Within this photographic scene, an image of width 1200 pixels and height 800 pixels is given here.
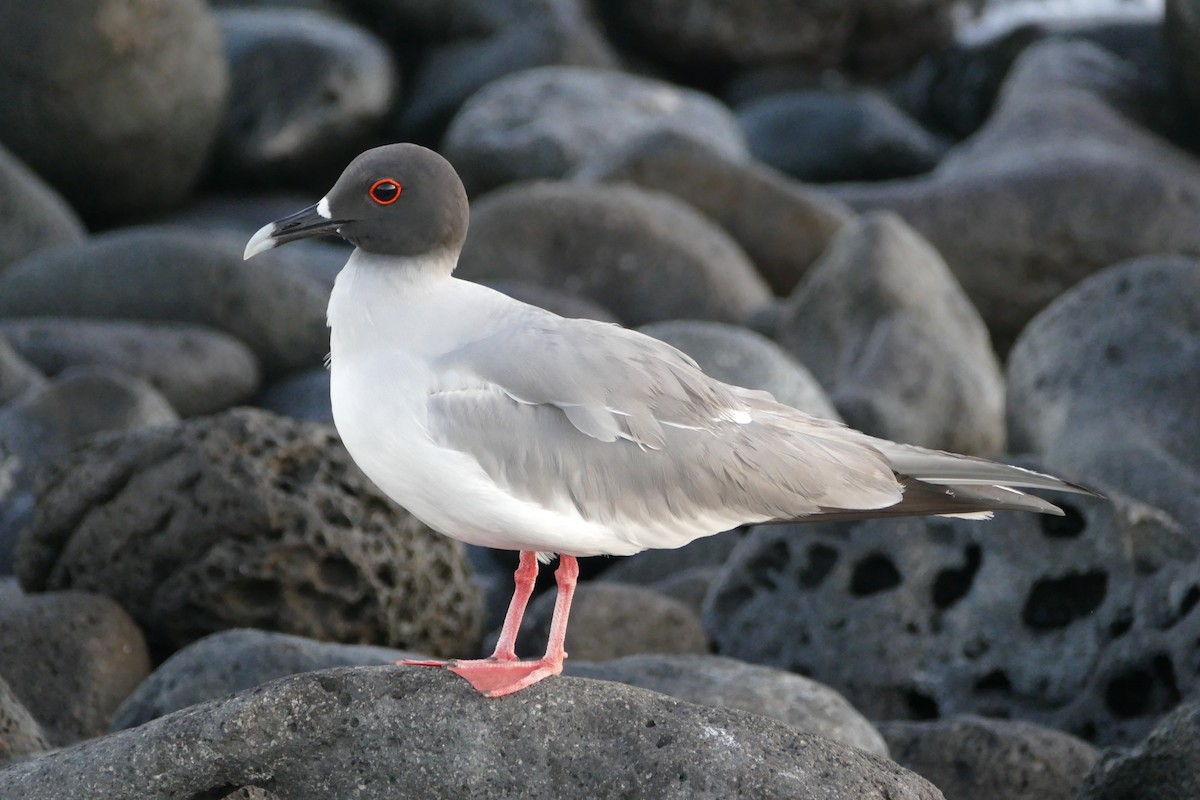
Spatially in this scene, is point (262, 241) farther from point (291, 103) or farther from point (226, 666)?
point (291, 103)

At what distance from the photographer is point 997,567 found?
741 centimetres

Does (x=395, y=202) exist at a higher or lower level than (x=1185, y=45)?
A: higher

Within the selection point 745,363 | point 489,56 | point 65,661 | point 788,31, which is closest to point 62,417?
point 65,661

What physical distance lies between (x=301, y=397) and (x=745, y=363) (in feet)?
11.5

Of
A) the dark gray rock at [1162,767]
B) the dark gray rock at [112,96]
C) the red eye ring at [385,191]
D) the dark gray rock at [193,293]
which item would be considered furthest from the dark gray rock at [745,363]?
the dark gray rock at [112,96]

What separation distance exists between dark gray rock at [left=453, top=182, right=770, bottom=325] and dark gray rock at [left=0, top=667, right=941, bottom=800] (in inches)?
348

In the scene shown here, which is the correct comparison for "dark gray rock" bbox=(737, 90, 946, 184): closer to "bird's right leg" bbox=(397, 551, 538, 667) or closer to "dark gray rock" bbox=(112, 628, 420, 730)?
"dark gray rock" bbox=(112, 628, 420, 730)

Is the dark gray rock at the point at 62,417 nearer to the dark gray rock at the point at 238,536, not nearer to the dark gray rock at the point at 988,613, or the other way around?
the dark gray rock at the point at 238,536

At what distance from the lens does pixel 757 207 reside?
48.9 feet

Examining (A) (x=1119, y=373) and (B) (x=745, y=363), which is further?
(B) (x=745, y=363)

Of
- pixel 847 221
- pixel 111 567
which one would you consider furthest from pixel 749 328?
pixel 111 567

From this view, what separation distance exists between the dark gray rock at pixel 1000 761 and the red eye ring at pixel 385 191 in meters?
3.02

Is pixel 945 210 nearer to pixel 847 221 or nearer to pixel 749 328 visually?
pixel 847 221

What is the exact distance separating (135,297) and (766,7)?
1153 cm
